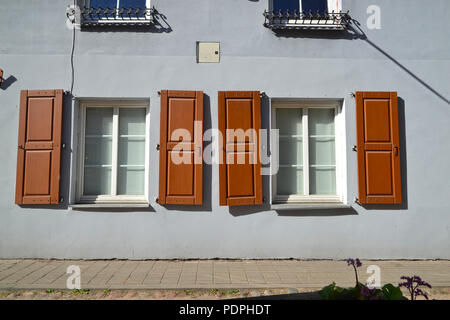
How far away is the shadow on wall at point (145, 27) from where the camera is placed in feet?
15.4

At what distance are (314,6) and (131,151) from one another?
12.2 feet

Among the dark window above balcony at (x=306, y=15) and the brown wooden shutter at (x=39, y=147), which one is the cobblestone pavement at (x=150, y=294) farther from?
the dark window above balcony at (x=306, y=15)

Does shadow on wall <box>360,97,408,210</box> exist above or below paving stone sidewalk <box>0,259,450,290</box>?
above

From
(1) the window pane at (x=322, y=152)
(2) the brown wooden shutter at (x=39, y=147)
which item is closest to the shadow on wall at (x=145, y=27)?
(2) the brown wooden shutter at (x=39, y=147)

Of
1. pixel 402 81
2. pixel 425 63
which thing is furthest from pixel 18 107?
pixel 425 63

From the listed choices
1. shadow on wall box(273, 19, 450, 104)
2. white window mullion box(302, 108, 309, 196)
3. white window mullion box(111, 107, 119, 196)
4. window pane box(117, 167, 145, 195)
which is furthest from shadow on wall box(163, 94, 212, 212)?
shadow on wall box(273, 19, 450, 104)

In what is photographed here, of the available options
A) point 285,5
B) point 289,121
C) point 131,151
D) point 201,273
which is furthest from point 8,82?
point 285,5

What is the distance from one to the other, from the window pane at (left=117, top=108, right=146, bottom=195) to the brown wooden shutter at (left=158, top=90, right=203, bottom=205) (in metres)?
0.44

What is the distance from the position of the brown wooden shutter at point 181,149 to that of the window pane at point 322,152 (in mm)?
1747

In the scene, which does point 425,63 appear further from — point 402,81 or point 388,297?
point 388,297

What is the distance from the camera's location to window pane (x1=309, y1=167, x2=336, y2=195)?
4.83 meters

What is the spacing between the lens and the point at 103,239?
4.48 metres

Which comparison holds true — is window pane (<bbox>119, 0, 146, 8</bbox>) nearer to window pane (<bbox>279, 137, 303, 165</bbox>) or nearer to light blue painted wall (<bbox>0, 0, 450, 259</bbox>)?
light blue painted wall (<bbox>0, 0, 450, 259</bbox>)

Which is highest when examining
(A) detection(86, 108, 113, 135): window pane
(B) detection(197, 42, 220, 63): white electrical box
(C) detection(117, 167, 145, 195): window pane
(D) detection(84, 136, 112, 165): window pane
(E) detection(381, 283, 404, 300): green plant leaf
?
(B) detection(197, 42, 220, 63): white electrical box
